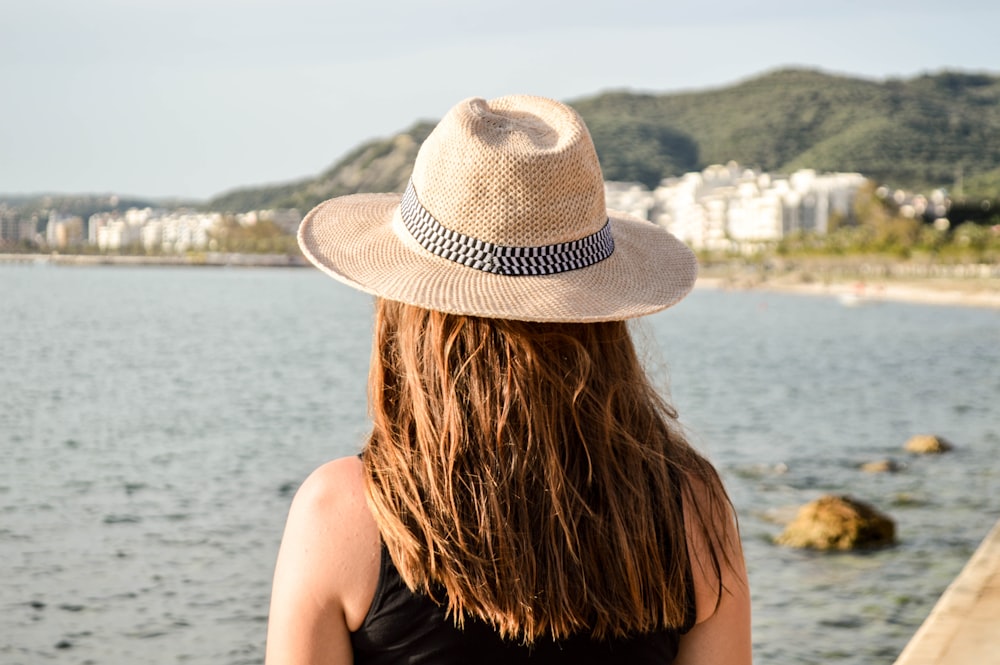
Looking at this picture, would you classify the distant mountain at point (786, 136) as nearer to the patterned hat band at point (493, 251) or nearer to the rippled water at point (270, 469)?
the rippled water at point (270, 469)

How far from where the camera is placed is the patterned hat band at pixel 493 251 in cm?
133

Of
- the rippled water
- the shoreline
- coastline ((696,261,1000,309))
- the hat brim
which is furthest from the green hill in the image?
the hat brim

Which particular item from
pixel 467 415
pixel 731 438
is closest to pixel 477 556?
pixel 467 415

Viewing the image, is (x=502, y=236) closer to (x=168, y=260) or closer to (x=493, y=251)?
(x=493, y=251)

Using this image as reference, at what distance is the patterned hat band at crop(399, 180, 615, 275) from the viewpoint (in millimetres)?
1333

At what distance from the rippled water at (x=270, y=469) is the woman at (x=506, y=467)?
0.31 m

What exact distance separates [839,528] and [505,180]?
9.19 meters

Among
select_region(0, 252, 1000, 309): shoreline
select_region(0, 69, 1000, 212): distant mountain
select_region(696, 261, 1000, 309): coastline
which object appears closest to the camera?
select_region(696, 261, 1000, 309): coastline

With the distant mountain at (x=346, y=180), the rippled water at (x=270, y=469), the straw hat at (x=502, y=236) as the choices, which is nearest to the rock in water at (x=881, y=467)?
the rippled water at (x=270, y=469)

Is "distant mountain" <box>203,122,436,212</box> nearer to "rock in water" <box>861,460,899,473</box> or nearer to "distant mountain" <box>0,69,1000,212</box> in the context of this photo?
"distant mountain" <box>0,69,1000,212</box>

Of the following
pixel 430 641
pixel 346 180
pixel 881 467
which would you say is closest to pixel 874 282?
pixel 881 467

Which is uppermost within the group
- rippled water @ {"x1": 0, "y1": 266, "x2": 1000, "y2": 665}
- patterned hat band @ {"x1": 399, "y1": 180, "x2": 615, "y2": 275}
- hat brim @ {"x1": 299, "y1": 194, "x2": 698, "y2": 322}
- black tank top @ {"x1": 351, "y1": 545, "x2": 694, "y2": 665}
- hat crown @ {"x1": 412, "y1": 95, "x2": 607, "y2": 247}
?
hat crown @ {"x1": 412, "y1": 95, "x2": 607, "y2": 247}

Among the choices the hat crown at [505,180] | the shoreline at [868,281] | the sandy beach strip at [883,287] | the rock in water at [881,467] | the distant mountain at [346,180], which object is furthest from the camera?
the distant mountain at [346,180]

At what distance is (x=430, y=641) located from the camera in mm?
1240
